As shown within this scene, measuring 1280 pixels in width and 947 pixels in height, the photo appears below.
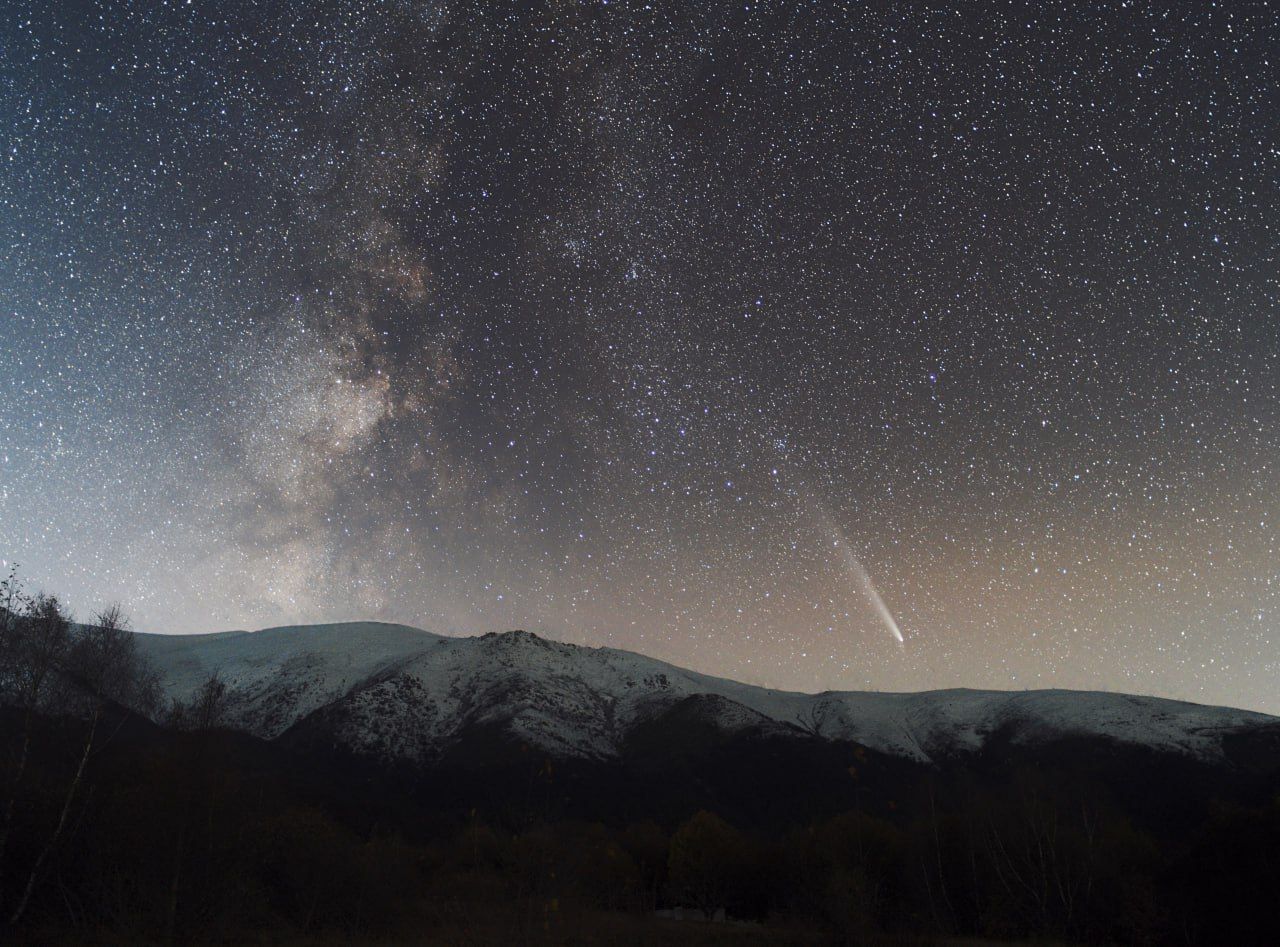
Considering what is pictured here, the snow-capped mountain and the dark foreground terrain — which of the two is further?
the snow-capped mountain

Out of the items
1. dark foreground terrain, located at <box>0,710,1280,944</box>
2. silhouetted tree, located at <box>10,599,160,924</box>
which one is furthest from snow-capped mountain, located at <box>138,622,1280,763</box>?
silhouetted tree, located at <box>10,599,160,924</box>

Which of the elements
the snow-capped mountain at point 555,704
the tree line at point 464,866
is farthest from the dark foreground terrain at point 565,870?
the snow-capped mountain at point 555,704

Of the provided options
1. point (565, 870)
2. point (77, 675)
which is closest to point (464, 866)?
point (565, 870)

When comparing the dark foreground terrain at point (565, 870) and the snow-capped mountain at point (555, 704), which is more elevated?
the snow-capped mountain at point (555, 704)

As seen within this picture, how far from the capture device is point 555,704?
489 feet

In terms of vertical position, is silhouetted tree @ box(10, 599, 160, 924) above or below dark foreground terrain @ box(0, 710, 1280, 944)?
above

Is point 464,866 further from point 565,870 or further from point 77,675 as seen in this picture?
point 77,675

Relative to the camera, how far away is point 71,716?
2792cm

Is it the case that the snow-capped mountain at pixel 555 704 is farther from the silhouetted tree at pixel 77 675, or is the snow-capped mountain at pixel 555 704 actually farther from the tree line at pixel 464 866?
the silhouetted tree at pixel 77 675

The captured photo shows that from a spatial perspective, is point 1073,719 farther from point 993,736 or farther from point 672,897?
point 672,897

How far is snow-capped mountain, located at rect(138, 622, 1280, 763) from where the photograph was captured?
131 metres

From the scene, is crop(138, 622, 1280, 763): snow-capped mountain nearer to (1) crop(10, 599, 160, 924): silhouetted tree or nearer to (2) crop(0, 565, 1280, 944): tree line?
(2) crop(0, 565, 1280, 944): tree line

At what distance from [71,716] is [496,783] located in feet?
317

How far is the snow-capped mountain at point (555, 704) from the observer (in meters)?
131
